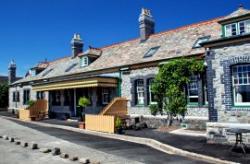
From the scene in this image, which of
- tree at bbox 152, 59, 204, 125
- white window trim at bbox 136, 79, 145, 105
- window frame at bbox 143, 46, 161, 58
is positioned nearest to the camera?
tree at bbox 152, 59, 204, 125

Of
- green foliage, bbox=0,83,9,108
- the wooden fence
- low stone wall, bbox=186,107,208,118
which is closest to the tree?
low stone wall, bbox=186,107,208,118

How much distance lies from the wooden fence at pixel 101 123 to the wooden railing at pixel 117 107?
1066mm

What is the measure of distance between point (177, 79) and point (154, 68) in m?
3.32

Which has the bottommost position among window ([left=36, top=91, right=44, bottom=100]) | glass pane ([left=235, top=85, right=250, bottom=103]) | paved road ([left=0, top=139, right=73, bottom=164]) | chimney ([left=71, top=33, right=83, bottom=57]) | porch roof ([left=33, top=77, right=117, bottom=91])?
paved road ([left=0, top=139, right=73, bottom=164])

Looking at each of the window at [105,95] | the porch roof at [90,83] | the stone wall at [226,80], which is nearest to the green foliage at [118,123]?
the porch roof at [90,83]

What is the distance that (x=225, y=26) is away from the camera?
14.6 meters

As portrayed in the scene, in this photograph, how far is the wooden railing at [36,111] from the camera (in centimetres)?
2861

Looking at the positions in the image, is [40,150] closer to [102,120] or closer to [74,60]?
[102,120]

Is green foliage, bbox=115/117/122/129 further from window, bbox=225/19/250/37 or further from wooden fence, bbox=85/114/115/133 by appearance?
window, bbox=225/19/250/37

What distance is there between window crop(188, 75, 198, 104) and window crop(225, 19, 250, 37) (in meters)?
3.81

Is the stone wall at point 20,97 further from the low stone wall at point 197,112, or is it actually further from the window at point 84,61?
the low stone wall at point 197,112

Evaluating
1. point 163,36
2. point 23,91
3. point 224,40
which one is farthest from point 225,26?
point 23,91

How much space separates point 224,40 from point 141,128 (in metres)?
8.35

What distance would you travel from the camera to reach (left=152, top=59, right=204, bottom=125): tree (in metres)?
16.8
